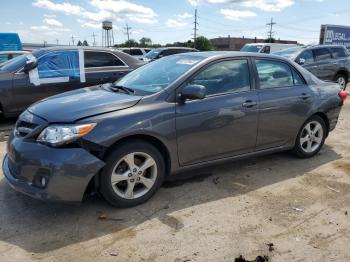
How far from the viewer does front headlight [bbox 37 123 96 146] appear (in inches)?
135

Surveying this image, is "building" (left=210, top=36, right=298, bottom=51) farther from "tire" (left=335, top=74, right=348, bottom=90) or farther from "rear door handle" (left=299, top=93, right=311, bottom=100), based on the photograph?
"rear door handle" (left=299, top=93, right=311, bottom=100)

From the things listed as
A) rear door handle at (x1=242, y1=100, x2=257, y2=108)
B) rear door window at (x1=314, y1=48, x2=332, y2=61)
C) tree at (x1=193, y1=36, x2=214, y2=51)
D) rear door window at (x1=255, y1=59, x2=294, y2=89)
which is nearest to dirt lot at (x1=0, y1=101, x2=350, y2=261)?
rear door handle at (x1=242, y1=100, x2=257, y2=108)

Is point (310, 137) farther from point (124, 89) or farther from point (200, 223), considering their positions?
point (124, 89)

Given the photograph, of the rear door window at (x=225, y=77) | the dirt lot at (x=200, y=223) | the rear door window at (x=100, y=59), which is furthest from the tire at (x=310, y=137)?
the rear door window at (x=100, y=59)

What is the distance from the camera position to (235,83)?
4.57m

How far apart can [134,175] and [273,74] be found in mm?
2424

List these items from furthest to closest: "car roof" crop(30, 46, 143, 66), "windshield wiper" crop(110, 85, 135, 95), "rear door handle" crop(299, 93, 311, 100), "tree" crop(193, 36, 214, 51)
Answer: "tree" crop(193, 36, 214, 51), "car roof" crop(30, 46, 143, 66), "rear door handle" crop(299, 93, 311, 100), "windshield wiper" crop(110, 85, 135, 95)

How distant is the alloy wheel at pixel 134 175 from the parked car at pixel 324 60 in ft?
29.3

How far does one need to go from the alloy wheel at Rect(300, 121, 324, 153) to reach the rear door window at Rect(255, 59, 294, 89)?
754mm

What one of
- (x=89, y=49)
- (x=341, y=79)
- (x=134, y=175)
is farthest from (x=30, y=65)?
(x=341, y=79)

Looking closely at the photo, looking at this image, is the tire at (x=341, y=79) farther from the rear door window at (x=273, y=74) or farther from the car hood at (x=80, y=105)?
the car hood at (x=80, y=105)

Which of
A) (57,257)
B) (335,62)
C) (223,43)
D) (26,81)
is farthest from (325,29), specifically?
(223,43)

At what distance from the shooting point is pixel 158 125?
152 inches

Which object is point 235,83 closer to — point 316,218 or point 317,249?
point 316,218
